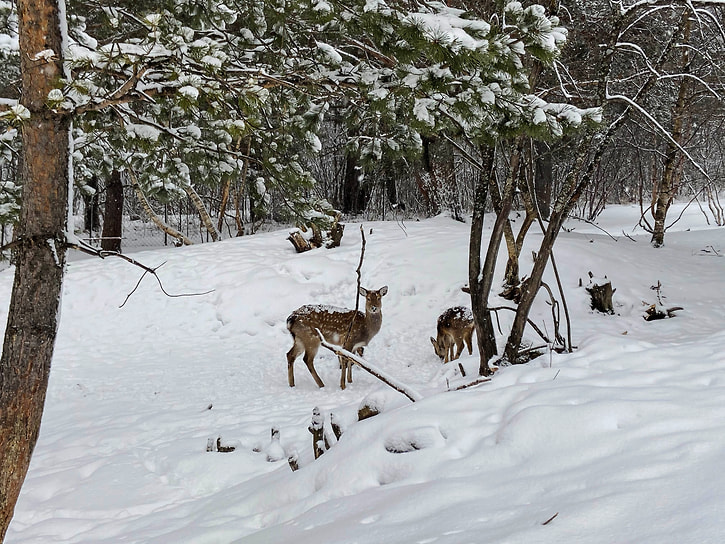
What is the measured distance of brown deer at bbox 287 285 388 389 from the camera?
785 cm

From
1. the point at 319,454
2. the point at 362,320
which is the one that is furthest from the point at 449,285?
the point at 319,454

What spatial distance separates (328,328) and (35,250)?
489 centimetres

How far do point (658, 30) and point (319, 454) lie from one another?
13.2 meters

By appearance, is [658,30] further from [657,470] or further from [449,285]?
[657,470]

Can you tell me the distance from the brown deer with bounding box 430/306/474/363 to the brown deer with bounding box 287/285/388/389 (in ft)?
3.35

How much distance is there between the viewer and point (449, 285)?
1071cm

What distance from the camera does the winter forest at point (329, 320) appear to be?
2689 mm

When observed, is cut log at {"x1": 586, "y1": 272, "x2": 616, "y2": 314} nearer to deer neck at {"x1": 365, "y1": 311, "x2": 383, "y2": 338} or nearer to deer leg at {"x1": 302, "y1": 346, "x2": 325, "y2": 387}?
deer neck at {"x1": 365, "y1": 311, "x2": 383, "y2": 338}

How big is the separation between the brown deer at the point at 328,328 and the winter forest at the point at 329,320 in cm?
4

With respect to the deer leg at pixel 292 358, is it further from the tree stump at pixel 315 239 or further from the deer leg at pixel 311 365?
the tree stump at pixel 315 239

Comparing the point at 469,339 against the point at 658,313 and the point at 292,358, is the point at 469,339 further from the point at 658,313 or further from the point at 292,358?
the point at 658,313

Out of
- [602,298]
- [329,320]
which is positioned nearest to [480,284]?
[329,320]

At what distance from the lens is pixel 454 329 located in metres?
8.23

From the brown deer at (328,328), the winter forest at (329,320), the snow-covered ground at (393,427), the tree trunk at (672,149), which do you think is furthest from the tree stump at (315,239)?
the tree trunk at (672,149)
